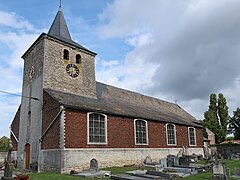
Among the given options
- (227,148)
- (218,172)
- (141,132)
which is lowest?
(227,148)

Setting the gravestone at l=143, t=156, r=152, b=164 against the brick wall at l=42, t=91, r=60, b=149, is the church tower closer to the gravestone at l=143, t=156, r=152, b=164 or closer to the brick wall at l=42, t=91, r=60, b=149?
the brick wall at l=42, t=91, r=60, b=149

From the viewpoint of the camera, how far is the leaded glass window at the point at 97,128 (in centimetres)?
1636

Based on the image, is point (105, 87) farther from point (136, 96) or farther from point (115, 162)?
point (115, 162)

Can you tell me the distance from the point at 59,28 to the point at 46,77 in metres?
6.26

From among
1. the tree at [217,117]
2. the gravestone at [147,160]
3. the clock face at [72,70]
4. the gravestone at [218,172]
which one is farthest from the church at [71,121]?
the tree at [217,117]

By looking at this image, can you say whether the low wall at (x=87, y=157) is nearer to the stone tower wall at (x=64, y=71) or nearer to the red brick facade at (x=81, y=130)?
the red brick facade at (x=81, y=130)

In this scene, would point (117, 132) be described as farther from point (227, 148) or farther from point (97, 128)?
point (227, 148)

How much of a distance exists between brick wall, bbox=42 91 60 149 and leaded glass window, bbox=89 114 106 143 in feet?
7.99

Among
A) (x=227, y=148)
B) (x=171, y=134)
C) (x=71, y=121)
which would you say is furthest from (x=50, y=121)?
(x=227, y=148)

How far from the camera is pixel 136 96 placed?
2809 centimetres

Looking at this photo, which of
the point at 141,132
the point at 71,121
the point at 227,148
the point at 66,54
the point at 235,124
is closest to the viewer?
the point at 71,121

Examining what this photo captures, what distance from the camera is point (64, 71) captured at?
1909 cm

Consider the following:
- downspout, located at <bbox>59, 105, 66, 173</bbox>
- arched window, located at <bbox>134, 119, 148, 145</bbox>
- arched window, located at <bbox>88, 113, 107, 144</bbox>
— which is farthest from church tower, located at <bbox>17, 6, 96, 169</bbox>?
arched window, located at <bbox>134, 119, 148, 145</bbox>

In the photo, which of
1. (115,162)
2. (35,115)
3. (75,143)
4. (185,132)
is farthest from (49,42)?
(185,132)
